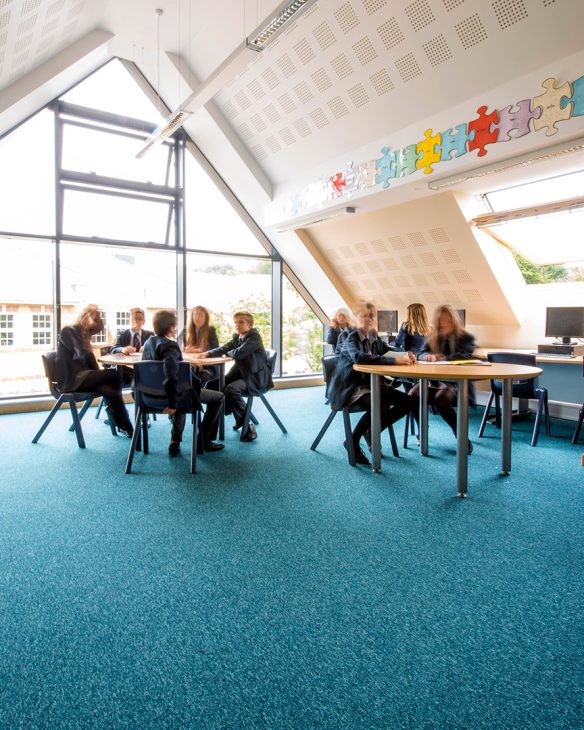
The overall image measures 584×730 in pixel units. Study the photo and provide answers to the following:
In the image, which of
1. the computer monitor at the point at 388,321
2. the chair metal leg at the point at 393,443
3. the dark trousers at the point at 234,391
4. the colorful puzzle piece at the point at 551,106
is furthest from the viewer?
the computer monitor at the point at 388,321

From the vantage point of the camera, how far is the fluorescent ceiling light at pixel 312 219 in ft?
20.0

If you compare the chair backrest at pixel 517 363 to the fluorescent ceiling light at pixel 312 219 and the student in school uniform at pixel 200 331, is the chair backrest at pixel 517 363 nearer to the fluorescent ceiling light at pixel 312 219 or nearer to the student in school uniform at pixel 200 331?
the fluorescent ceiling light at pixel 312 219

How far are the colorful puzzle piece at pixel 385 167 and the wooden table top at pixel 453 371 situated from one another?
8.06 feet

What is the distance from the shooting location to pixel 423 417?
4332 mm

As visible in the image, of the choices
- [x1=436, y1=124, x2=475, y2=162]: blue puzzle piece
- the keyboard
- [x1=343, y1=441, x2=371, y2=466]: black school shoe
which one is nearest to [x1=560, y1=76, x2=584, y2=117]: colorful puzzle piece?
[x1=436, y1=124, x2=475, y2=162]: blue puzzle piece

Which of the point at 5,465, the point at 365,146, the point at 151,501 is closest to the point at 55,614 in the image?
the point at 151,501

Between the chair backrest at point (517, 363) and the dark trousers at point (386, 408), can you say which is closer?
the dark trousers at point (386, 408)

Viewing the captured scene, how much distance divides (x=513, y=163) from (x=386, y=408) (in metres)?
2.42

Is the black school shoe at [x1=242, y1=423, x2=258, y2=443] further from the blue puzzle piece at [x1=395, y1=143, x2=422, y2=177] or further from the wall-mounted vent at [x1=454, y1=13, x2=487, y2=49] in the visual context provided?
the wall-mounted vent at [x1=454, y1=13, x2=487, y2=49]

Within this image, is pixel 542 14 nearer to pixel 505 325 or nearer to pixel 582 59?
pixel 582 59

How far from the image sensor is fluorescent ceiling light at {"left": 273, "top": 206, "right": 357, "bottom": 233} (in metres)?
6.08

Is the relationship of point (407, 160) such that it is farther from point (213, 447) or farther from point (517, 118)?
point (213, 447)

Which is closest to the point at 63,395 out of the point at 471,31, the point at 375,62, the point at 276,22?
the point at 276,22

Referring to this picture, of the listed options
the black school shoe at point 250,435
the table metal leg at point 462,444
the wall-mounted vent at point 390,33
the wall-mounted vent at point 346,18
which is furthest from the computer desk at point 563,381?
the wall-mounted vent at point 346,18
